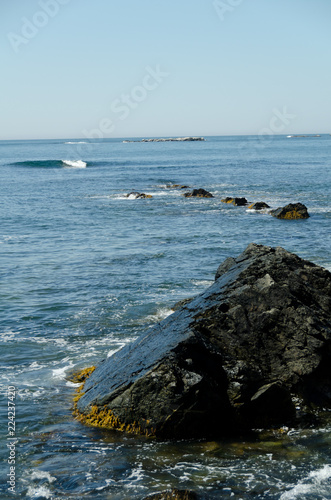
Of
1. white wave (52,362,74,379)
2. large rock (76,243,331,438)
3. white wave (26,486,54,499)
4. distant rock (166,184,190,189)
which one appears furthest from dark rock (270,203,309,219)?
white wave (26,486,54,499)

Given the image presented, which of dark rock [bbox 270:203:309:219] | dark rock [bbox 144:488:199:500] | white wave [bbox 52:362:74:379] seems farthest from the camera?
dark rock [bbox 270:203:309:219]

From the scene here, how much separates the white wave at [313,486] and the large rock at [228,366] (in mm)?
1569

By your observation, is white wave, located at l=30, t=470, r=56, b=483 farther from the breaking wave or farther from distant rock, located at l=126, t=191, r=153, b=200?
the breaking wave

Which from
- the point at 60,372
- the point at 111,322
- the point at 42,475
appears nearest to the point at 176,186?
the point at 111,322

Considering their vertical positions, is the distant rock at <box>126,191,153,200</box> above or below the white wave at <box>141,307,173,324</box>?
above

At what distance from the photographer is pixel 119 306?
15664 mm

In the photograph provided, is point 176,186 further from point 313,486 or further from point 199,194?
point 313,486

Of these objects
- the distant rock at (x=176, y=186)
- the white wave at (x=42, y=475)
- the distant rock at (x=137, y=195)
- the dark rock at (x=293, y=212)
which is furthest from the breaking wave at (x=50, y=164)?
the white wave at (x=42, y=475)

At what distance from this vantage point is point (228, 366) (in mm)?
9023

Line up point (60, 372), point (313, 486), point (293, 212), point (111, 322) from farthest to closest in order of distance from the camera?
point (293, 212), point (111, 322), point (60, 372), point (313, 486)

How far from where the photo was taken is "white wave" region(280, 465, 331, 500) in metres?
6.83

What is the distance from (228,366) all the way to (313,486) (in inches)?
98.7

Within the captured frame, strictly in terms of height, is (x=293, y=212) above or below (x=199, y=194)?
below

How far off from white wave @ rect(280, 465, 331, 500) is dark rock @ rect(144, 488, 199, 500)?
1232 mm
